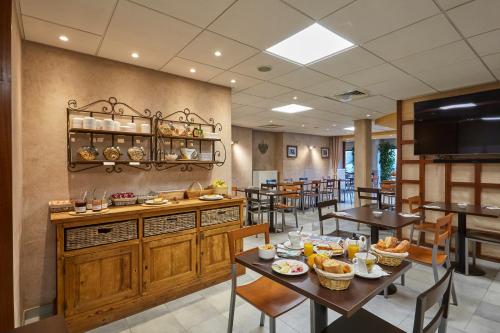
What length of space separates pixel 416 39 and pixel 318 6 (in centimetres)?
117

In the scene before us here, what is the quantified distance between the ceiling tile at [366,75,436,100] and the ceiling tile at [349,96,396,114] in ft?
0.71


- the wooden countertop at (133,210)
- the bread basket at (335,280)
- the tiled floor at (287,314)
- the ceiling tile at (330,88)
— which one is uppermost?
the ceiling tile at (330,88)

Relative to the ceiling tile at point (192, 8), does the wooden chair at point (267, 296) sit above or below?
below

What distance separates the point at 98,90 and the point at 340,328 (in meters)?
3.06

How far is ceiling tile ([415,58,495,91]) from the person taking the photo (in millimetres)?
3057

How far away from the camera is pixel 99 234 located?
229 centimetres

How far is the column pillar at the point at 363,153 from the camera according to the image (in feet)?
21.7

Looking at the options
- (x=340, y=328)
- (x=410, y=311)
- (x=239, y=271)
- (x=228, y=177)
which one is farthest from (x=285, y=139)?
(x=340, y=328)

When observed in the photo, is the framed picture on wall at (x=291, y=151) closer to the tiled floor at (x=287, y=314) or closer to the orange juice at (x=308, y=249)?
the tiled floor at (x=287, y=314)

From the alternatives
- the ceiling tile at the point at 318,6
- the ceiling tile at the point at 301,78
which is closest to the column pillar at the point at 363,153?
the ceiling tile at the point at 301,78

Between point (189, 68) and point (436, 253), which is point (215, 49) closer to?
point (189, 68)

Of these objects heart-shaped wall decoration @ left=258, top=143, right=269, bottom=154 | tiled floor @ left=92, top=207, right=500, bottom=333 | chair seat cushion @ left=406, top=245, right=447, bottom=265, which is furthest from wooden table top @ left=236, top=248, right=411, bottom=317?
heart-shaped wall decoration @ left=258, top=143, right=269, bottom=154

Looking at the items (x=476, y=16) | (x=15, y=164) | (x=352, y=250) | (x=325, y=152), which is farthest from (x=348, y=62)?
(x=325, y=152)

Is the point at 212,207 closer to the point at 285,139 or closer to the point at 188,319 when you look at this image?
the point at 188,319
